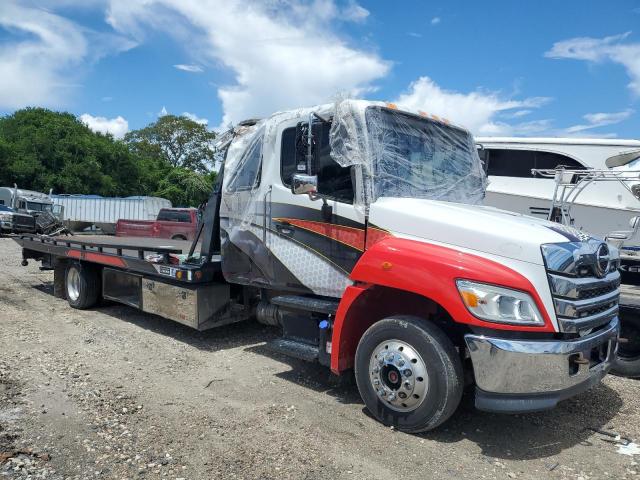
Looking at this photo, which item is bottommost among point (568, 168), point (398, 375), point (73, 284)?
point (73, 284)

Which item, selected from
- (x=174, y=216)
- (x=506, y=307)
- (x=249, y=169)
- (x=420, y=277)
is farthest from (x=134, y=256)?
(x=174, y=216)

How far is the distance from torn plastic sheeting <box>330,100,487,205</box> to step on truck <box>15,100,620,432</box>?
0.01 meters

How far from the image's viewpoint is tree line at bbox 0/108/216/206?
122 ft

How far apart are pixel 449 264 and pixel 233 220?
2.85 m

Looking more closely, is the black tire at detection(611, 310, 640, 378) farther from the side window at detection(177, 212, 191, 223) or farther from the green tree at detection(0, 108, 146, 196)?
the green tree at detection(0, 108, 146, 196)

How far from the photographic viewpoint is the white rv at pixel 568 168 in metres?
9.27

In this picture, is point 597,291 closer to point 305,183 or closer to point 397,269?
point 397,269

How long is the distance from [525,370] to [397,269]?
111 centimetres

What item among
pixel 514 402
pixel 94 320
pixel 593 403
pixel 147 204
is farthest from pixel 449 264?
pixel 147 204

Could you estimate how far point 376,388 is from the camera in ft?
13.8

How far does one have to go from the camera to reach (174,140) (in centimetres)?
5638

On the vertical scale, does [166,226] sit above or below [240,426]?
above

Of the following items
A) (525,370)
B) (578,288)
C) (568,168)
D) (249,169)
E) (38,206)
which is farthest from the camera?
(38,206)

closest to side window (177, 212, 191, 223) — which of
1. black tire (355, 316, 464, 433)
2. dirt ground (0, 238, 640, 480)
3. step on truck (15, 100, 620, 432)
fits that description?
dirt ground (0, 238, 640, 480)
